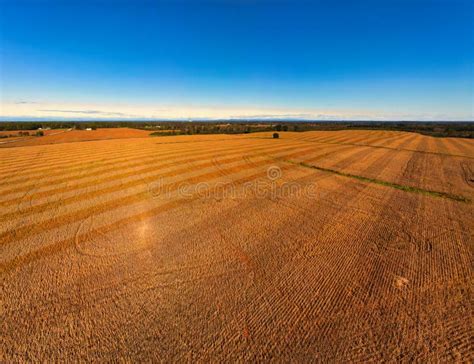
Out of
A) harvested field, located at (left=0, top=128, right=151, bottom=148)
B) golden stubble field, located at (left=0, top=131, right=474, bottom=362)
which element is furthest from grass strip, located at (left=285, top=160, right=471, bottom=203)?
harvested field, located at (left=0, top=128, right=151, bottom=148)

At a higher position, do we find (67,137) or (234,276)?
(67,137)

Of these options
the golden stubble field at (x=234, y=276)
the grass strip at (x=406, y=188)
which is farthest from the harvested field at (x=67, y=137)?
the grass strip at (x=406, y=188)

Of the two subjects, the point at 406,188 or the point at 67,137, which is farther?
the point at 67,137

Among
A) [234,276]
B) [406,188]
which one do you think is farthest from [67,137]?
[406,188]

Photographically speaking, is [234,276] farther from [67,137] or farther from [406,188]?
Answer: [67,137]

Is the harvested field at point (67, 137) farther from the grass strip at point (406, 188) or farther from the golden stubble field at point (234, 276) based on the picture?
the grass strip at point (406, 188)

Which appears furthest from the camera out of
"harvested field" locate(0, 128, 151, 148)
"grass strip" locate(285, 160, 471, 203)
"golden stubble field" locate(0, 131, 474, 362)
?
"harvested field" locate(0, 128, 151, 148)

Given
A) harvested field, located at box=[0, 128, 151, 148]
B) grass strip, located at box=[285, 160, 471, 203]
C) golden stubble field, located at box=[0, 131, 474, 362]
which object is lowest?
golden stubble field, located at box=[0, 131, 474, 362]

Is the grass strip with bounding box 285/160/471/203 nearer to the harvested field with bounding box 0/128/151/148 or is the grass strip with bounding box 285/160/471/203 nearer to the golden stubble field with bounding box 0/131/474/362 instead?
the golden stubble field with bounding box 0/131/474/362
